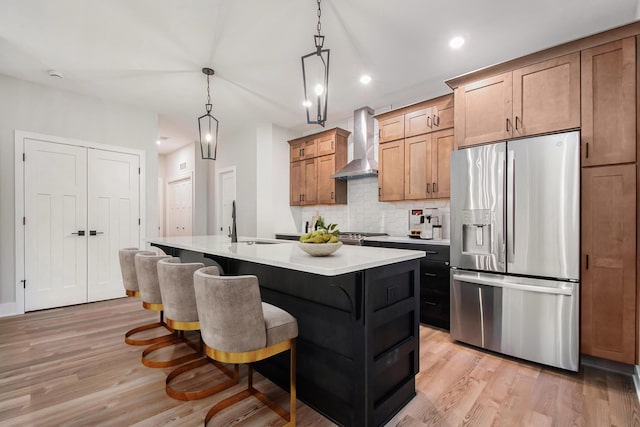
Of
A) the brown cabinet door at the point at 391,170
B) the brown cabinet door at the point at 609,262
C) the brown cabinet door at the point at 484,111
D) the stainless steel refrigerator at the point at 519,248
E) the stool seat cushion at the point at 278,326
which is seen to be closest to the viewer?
the stool seat cushion at the point at 278,326

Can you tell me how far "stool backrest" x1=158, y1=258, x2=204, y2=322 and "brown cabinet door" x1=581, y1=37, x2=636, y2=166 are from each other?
308 cm

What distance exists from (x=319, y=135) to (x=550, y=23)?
127 inches

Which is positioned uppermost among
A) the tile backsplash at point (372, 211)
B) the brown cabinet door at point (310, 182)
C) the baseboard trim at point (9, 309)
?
the brown cabinet door at point (310, 182)

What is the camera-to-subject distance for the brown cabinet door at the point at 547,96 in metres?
2.38

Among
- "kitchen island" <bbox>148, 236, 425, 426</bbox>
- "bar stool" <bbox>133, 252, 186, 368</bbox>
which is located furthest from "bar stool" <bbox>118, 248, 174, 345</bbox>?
"kitchen island" <bbox>148, 236, 425, 426</bbox>

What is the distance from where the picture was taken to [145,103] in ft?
14.5

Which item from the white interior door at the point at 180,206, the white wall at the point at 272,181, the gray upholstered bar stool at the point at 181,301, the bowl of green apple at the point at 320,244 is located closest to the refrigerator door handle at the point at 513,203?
the bowl of green apple at the point at 320,244

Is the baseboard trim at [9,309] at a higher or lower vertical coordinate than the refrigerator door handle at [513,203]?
lower

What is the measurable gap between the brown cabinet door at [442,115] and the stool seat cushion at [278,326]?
299cm

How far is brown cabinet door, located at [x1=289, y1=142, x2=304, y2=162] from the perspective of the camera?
17.9 feet

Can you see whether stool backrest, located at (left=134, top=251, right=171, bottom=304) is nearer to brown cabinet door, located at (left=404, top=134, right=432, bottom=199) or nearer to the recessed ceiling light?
brown cabinet door, located at (left=404, top=134, right=432, bottom=199)

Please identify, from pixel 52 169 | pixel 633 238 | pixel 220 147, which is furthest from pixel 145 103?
pixel 633 238

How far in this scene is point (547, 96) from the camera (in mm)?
2494

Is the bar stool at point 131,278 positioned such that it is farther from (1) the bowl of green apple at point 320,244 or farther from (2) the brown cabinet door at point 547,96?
(2) the brown cabinet door at point 547,96
